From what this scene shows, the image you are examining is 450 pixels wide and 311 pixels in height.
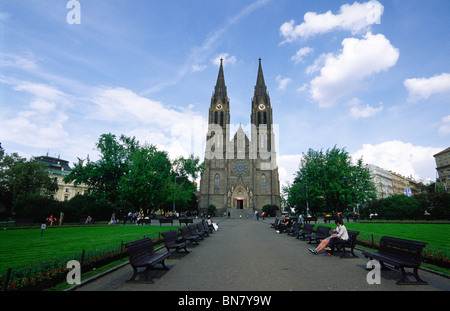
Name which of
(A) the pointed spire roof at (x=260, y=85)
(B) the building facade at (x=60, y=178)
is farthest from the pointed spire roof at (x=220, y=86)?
(B) the building facade at (x=60, y=178)

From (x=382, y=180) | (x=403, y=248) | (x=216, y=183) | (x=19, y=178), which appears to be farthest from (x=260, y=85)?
(x=403, y=248)

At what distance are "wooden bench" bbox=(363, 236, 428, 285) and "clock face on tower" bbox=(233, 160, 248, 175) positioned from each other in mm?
49465

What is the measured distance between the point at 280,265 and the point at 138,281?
4.06m

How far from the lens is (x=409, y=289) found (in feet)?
16.5

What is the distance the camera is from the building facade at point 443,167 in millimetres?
54562

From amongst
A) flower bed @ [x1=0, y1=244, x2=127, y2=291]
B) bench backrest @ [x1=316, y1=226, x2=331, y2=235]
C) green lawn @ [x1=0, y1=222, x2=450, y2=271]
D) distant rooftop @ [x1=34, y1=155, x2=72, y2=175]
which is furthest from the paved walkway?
distant rooftop @ [x1=34, y1=155, x2=72, y2=175]

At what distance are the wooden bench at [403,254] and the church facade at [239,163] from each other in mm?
44616

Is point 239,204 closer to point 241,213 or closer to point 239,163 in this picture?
point 241,213

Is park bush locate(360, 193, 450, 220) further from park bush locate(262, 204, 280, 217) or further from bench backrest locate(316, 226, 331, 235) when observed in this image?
bench backrest locate(316, 226, 331, 235)

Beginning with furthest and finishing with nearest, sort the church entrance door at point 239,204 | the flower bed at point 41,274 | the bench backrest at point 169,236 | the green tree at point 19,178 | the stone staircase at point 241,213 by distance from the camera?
the church entrance door at point 239,204, the stone staircase at point 241,213, the green tree at point 19,178, the bench backrest at point 169,236, the flower bed at point 41,274

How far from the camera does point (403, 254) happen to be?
5.75m

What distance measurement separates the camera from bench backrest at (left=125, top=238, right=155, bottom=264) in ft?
18.0

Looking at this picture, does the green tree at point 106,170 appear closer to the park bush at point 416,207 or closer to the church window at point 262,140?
the church window at point 262,140
